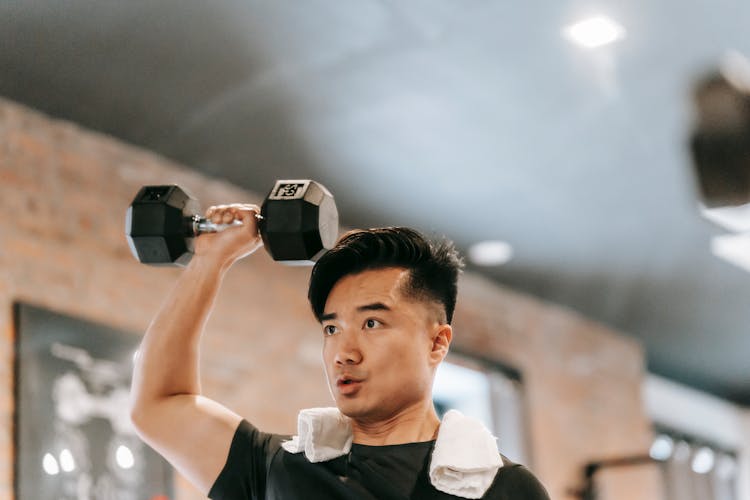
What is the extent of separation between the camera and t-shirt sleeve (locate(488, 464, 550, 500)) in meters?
1.68

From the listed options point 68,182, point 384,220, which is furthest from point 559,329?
point 68,182

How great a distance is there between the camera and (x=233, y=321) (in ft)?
14.8

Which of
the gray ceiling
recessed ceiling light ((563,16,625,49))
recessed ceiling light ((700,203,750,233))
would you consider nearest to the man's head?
the gray ceiling

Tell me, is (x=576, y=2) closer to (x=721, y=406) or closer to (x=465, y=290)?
(x=465, y=290)

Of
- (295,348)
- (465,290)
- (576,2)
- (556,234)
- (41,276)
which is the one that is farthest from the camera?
(465,290)

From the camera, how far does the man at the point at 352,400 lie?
5.65 feet

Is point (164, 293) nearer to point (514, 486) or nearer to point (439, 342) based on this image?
point (439, 342)

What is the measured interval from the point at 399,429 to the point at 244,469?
0.26 metres

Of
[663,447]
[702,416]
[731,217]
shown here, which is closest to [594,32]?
[731,217]

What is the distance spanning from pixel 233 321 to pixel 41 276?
951 mm

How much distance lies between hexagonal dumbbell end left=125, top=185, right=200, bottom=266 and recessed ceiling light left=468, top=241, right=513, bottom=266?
11.8ft

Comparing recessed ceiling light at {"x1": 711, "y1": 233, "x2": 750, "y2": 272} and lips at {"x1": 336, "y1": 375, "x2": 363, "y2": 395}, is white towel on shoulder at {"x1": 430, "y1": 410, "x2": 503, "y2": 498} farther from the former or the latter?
recessed ceiling light at {"x1": 711, "y1": 233, "x2": 750, "y2": 272}

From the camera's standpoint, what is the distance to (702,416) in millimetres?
8516

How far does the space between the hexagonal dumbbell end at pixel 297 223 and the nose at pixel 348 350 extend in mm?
160
